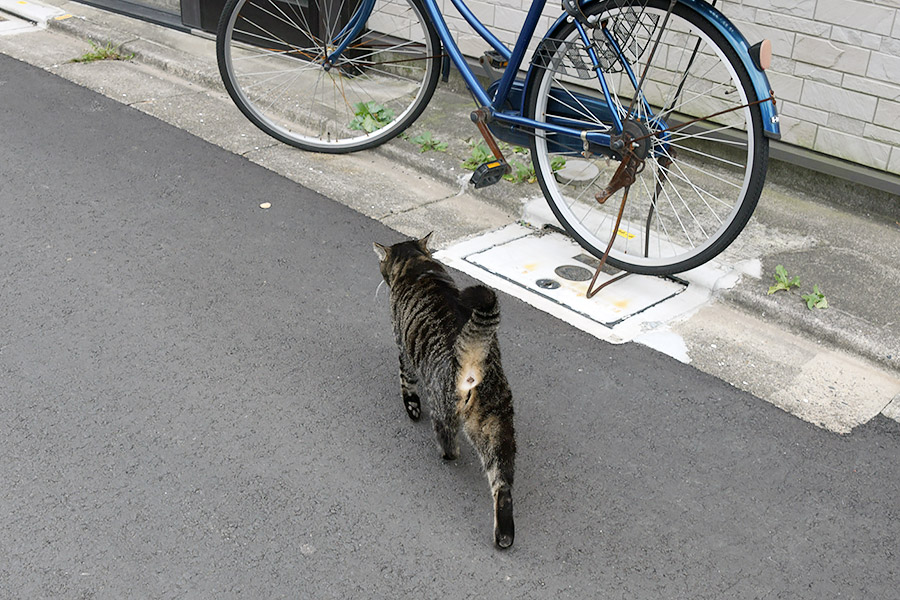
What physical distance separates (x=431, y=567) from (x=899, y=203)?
3426mm

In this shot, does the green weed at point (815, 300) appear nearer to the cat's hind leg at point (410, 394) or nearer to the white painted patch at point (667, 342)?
the white painted patch at point (667, 342)

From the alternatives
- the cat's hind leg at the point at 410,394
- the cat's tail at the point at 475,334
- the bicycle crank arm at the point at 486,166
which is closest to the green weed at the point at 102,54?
the bicycle crank arm at the point at 486,166

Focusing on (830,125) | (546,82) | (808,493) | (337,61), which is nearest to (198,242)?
(337,61)

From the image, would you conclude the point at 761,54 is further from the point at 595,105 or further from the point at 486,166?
the point at 486,166

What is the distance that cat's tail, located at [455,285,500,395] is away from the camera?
2701mm

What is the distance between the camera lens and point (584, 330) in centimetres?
402

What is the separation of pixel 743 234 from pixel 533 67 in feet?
4.60

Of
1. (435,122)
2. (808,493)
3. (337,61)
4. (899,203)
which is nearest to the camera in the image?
(808,493)

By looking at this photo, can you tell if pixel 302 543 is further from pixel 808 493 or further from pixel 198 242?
pixel 198 242

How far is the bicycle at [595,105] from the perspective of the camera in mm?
3992

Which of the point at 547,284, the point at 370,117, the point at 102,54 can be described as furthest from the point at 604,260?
the point at 102,54

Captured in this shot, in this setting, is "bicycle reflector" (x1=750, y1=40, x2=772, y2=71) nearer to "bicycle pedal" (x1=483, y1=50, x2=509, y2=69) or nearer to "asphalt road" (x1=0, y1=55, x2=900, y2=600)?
"asphalt road" (x1=0, y1=55, x2=900, y2=600)

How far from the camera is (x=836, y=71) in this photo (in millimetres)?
4793

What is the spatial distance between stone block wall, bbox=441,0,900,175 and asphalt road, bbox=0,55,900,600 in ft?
6.32
